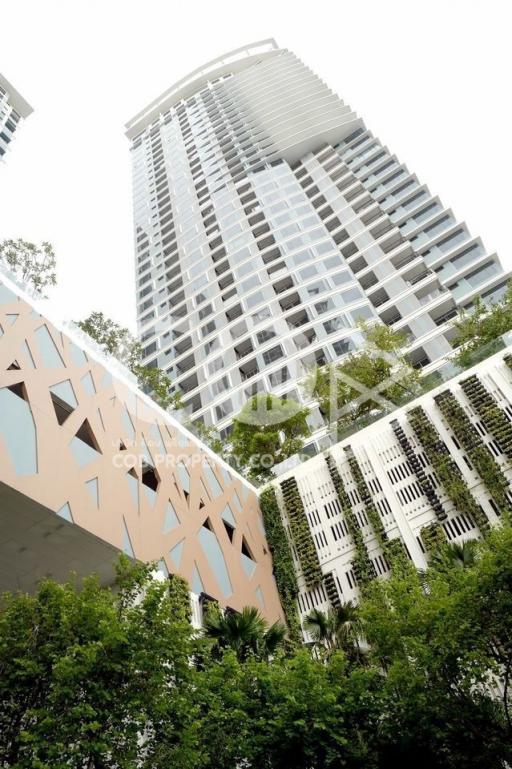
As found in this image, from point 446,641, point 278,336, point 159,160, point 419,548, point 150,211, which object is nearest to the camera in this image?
point 446,641

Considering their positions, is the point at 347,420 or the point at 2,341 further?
the point at 347,420

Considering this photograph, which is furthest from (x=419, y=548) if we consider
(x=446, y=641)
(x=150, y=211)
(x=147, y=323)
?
(x=150, y=211)

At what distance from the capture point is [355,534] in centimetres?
2062

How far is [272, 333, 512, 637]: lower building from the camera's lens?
19031 mm

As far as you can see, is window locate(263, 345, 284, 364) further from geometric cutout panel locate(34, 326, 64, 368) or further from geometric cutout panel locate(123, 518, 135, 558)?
geometric cutout panel locate(123, 518, 135, 558)

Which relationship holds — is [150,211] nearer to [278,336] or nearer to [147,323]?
[147,323]

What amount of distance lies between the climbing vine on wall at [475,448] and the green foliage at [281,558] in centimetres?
847

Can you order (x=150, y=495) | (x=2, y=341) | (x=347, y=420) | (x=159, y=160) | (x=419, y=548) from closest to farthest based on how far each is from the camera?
(x=2, y=341) < (x=150, y=495) < (x=419, y=548) < (x=347, y=420) < (x=159, y=160)

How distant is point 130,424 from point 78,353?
2956 millimetres

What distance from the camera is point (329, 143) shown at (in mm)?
70562

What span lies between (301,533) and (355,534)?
2652 mm

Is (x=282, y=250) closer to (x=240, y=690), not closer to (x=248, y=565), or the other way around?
(x=248, y=565)

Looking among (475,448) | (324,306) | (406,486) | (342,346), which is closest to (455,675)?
(406,486)

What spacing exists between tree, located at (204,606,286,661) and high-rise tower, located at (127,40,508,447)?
12.1 metres
